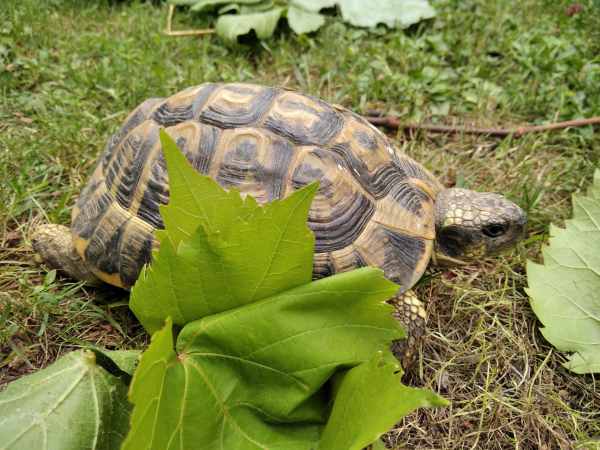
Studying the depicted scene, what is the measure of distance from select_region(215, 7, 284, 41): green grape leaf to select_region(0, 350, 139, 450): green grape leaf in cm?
233

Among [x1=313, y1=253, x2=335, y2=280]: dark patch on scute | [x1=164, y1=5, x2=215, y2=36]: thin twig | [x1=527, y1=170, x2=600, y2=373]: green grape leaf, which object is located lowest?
[x1=527, y1=170, x2=600, y2=373]: green grape leaf

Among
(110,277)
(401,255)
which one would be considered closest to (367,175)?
(401,255)

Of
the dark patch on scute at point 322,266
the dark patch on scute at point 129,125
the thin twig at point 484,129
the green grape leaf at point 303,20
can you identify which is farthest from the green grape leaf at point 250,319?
the green grape leaf at point 303,20

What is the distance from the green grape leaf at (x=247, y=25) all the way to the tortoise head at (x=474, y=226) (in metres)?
1.81

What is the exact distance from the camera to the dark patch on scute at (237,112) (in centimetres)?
171

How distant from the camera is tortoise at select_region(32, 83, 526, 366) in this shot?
5.36 feet

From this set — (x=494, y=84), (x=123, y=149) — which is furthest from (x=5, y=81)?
(x=494, y=84)

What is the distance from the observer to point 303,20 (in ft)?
10.7

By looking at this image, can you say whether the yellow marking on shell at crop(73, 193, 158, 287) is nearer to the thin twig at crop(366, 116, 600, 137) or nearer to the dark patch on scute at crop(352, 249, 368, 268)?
the dark patch on scute at crop(352, 249, 368, 268)

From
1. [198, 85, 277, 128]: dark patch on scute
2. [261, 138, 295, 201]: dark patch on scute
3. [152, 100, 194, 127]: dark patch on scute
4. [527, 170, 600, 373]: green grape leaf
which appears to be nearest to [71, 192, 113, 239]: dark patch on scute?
[152, 100, 194, 127]: dark patch on scute

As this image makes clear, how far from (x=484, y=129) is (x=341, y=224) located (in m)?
1.35

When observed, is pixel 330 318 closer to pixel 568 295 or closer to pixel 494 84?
pixel 568 295

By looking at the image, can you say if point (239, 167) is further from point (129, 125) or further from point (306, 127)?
point (129, 125)

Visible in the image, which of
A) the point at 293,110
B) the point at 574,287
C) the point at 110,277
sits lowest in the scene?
the point at 574,287
